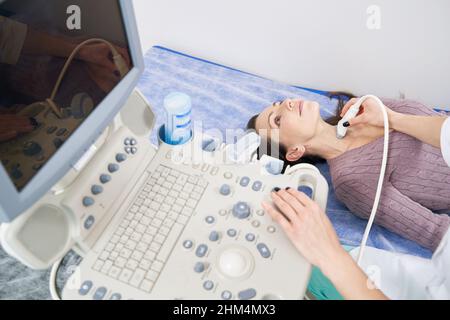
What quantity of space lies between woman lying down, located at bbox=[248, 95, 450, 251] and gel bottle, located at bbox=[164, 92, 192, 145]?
1.91 ft

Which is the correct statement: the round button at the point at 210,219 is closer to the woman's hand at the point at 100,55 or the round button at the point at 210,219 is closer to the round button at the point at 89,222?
the round button at the point at 89,222

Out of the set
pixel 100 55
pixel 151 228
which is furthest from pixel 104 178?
pixel 100 55

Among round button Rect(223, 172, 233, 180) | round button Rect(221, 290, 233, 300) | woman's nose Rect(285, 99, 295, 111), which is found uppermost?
round button Rect(223, 172, 233, 180)

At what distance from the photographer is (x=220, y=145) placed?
97cm

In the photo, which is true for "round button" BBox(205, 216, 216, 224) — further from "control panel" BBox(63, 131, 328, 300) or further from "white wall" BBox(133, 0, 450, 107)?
"white wall" BBox(133, 0, 450, 107)

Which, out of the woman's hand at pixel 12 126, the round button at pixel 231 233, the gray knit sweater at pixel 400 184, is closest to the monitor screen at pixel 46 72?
the woman's hand at pixel 12 126

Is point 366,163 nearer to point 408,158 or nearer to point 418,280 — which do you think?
point 408,158

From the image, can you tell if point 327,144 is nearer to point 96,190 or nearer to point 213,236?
point 213,236

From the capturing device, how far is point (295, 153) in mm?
1425

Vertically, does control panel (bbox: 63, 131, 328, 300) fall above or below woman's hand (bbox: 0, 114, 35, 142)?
below

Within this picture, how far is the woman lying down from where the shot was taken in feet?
3.96

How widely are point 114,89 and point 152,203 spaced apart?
0.82ft

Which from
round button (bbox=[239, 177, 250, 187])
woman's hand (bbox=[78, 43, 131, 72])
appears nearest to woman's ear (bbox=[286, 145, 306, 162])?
round button (bbox=[239, 177, 250, 187])
